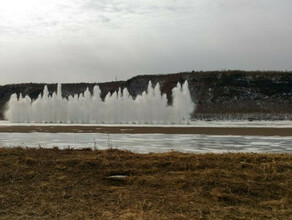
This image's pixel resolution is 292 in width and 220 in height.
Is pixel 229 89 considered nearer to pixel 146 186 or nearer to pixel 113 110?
pixel 113 110

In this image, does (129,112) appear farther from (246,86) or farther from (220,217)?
(246,86)

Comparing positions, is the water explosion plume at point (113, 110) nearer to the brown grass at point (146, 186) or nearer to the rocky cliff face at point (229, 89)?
the brown grass at point (146, 186)

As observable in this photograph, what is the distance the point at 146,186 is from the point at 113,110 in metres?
52.5

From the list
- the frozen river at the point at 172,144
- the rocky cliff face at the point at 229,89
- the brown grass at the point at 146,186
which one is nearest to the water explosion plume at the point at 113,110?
the frozen river at the point at 172,144

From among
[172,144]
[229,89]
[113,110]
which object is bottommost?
[172,144]

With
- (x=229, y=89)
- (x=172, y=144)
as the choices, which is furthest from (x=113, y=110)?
(x=229, y=89)

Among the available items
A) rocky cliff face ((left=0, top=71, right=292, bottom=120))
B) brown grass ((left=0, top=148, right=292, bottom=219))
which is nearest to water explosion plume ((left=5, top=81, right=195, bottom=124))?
brown grass ((left=0, top=148, right=292, bottom=219))

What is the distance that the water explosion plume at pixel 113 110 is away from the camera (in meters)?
57.0

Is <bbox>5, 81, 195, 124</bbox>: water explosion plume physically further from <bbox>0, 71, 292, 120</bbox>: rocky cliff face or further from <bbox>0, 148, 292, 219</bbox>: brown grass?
<bbox>0, 71, 292, 120</bbox>: rocky cliff face

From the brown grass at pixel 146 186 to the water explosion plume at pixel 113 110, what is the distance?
41.7 m

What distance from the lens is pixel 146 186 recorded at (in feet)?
27.8

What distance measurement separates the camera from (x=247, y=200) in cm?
760

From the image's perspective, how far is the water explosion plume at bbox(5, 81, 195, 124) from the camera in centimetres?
5700

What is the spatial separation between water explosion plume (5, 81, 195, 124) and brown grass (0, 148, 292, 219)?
41750 millimetres
